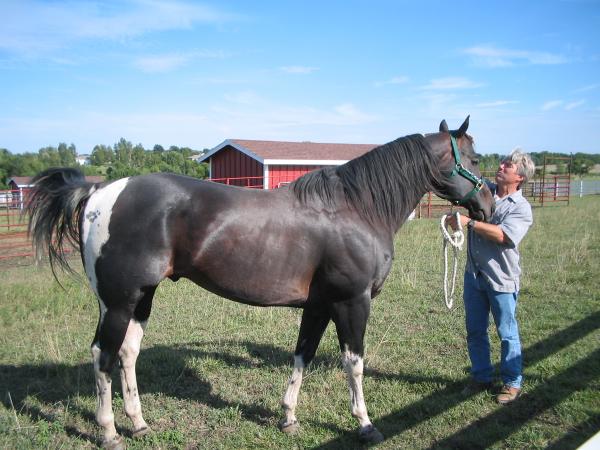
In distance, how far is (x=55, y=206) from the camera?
3.24m

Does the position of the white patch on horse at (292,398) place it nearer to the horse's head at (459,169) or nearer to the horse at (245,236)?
the horse at (245,236)

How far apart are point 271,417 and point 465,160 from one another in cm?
257

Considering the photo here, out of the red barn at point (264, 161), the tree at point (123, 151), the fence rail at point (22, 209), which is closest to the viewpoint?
the fence rail at point (22, 209)

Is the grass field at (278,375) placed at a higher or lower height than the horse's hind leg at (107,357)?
lower

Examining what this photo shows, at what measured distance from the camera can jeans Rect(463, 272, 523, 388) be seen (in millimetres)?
3656

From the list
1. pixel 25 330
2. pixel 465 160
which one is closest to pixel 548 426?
pixel 465 160

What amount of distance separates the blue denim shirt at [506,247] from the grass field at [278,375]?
1.04 metres

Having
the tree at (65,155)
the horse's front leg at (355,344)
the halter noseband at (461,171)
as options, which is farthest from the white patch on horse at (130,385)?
the tree at (65,155)

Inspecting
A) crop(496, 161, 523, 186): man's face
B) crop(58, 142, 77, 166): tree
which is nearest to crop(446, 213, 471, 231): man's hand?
crop(496, 161, 523, 186): man's face

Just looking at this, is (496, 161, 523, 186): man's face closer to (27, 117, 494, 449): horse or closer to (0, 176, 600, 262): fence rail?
(27, 117, 494, 449): horse

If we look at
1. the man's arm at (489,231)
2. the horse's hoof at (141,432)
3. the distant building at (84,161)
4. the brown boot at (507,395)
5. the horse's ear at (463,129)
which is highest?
the distant building at (84,161)

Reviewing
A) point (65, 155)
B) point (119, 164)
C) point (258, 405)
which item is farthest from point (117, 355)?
point (65, 155)

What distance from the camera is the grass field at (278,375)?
3.28m

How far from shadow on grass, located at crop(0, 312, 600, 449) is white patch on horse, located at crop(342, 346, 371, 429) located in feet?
0.52
